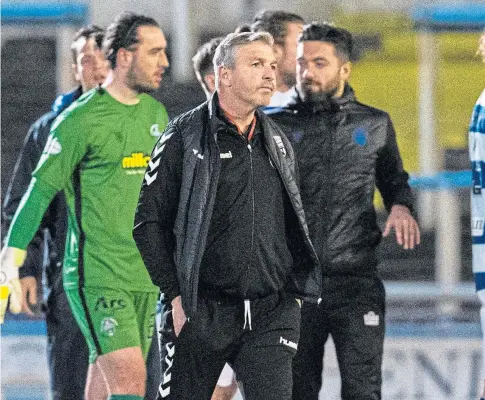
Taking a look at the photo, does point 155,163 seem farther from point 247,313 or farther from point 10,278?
point 10,278

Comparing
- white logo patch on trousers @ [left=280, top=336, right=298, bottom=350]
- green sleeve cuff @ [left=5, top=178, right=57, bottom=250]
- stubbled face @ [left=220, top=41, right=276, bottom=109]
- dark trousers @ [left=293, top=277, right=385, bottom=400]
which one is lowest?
dark trousers @ [left=293, top=277, right=385, bottom=400]

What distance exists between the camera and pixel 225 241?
20.3ft

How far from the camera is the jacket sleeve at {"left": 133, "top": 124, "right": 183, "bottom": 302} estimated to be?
242 inches

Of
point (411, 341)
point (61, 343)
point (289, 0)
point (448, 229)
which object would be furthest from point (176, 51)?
point (61, 343)

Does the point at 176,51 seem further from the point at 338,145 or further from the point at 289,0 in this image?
the point at 338,145

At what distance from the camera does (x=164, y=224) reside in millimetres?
6188

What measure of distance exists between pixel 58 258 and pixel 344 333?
1736mm

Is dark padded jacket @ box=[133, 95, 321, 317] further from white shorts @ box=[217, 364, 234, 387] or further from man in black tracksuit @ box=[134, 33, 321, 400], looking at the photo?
white shorts @ box=[217, 364, 234, 387]

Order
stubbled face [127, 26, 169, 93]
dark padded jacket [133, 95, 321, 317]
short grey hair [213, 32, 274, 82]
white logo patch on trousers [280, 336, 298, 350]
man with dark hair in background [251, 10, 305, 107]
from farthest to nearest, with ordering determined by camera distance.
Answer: man with dark hair in background [251, 10, 305, 107]
stubbled face [127, 26, 169, 93]
short grey hair [213, 32, 274, 82]
white logo patch on trousers [280, 336, 298, 350]
dark padded jacket [133, 95, 321, 317]

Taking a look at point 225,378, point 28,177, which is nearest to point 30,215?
point 28,177

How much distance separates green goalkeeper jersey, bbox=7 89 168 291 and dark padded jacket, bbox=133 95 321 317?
1292 millimetres

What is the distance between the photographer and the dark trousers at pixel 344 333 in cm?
721

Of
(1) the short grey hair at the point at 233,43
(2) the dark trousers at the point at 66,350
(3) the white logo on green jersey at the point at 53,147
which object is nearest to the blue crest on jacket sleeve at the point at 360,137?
(1) the short grey hair at the point at 233,43

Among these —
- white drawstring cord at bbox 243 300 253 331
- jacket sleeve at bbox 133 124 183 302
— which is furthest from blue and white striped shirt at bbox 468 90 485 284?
jacket sleeve at bbox 133 124 183 302
